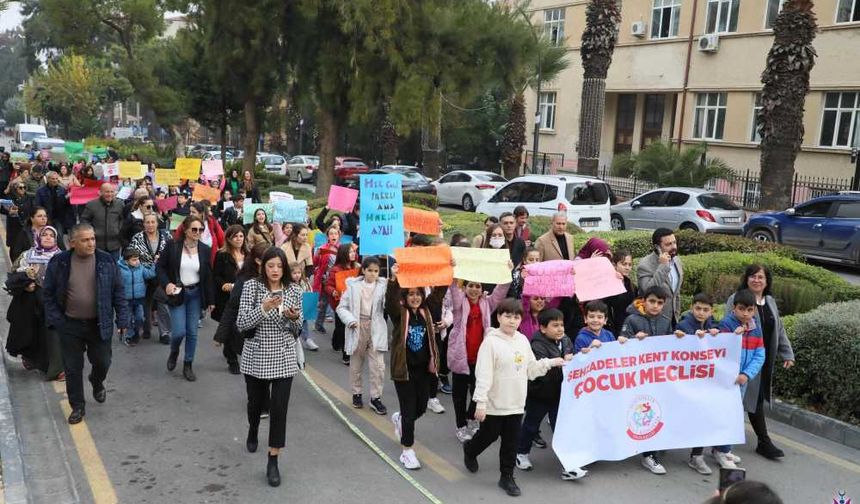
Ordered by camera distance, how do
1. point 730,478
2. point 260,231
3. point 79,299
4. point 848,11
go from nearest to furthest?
point 730,478 → point 79,299 → point 260,231 → point 848,11

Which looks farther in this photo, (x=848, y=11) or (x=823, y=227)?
(x=848, y=11)

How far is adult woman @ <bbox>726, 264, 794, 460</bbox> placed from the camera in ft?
19.9

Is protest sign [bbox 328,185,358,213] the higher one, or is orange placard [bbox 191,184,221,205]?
protest sign [bbox 328,185,358,213]

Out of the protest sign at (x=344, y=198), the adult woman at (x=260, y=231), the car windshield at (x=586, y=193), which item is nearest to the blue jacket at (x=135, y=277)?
the adult woman at (x=260, y=231)

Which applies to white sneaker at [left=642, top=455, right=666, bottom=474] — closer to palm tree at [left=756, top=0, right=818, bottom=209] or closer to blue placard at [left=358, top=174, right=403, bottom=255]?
blue placard at [left=358, top=174, right=403, bottom=255]

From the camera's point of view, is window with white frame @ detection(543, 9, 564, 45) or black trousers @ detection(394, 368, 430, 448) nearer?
black trousers @ detection(394, 368, 430, 448)

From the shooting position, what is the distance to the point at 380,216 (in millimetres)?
7457

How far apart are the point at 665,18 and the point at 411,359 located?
1195 inches

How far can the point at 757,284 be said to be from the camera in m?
6.04

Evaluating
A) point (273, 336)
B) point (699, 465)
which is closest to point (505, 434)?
point (699, 465)

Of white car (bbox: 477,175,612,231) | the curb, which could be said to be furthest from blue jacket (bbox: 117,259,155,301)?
white car (bbox: 477,175,612,231)

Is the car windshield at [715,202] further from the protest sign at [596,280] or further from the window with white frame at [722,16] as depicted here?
the window with white frame at [722,16]

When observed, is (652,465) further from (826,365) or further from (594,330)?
(826,365)

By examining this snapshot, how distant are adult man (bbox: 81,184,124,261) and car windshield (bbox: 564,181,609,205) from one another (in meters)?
9.22
